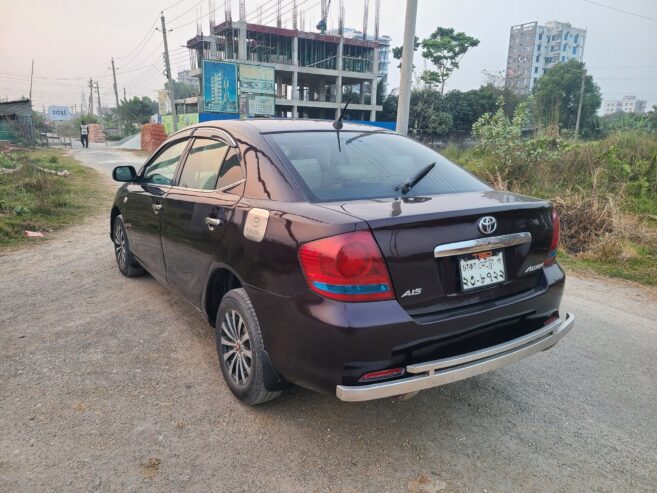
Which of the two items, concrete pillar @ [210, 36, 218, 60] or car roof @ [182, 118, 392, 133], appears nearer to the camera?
car roof @ [182, 118, 392, 133]

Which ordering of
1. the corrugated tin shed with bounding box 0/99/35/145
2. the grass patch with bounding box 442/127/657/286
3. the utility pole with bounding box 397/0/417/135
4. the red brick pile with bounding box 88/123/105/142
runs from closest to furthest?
A: the grass patch with bounding box 442/127/657/286, the utility pole with bounding box 397/0/417/135, the corrugated tin shed with bounding box 0/99/35/145, the red brick pile with bounding box 88/123/105/142

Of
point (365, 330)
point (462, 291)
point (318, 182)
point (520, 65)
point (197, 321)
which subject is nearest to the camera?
point (365, 330)

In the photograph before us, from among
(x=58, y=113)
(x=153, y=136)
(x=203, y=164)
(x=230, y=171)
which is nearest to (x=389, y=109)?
(x=153, y=136)

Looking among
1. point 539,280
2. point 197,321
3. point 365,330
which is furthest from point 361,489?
point 197,321

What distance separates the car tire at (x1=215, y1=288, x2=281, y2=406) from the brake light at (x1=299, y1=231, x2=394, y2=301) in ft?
1.95

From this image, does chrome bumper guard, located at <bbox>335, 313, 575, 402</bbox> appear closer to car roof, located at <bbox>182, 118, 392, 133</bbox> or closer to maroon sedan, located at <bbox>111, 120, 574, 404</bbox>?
maroon sedan, located at <bbox>111, 120, 574, 404</bbox>

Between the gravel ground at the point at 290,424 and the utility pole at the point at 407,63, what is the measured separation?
5301 millimetres

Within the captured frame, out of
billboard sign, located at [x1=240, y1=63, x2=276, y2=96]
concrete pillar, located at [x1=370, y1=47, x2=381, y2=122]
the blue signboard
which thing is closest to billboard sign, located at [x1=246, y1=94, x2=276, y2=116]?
billboard sign, located at [x1=240, y1=63, x2=276, y2=96]

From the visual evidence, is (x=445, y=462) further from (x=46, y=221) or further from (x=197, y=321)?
(x=46, y=221)

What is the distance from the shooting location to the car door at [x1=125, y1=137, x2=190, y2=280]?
375cm

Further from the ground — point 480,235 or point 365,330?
point 480,235

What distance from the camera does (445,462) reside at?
90.2 inches

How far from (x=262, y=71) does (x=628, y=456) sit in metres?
45.7

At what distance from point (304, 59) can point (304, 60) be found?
0.11 metres
